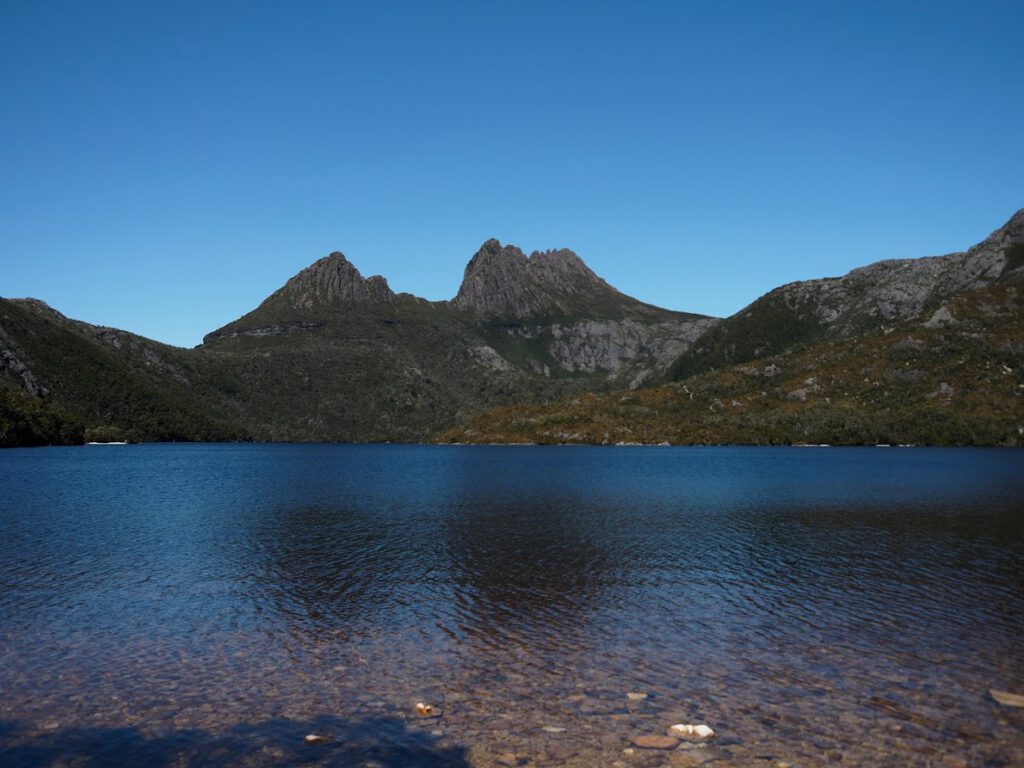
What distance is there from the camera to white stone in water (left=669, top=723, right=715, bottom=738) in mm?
19984

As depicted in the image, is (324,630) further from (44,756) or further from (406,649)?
(44,756)

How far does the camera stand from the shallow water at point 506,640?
64.8 feet

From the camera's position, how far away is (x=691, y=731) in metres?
20.2

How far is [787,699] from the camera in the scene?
22.9 m

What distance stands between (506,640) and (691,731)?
11194 millimetres

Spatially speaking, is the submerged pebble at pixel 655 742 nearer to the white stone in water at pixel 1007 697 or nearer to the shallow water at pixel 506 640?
the shallow water at pixel 506 640

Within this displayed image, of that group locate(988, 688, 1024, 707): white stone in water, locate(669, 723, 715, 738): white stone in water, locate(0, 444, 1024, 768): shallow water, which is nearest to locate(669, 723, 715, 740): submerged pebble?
locate(669, 723, 715, 738): white stone in water

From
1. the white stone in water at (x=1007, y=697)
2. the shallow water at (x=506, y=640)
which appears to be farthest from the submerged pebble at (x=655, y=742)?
the white stone in water at (x=1007, y=697)

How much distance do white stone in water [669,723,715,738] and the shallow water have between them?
56cm

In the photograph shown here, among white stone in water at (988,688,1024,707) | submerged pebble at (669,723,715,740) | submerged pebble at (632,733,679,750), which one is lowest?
white stone in water at (988,688,1024,707)

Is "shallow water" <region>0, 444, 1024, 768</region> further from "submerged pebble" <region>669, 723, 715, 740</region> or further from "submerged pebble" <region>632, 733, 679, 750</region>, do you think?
"submerged pebble" <region>669, 723, 715, 740</region>

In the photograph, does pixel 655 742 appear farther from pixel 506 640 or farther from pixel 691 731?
pixel 506 640

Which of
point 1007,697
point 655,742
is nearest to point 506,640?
point 655,742

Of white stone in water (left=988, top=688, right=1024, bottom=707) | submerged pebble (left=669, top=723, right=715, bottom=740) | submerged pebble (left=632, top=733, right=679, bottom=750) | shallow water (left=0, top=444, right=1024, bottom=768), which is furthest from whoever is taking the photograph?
white stone in water (left=988, top=688, right=1024, bottom=707)
